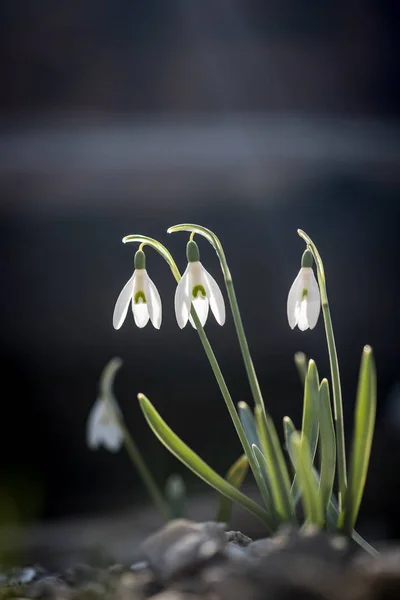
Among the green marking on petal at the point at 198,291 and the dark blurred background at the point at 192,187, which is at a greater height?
the dark blurred background at the point at 192,187

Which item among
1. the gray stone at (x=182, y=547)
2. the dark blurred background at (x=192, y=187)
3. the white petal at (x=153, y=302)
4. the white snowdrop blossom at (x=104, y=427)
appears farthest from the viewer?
the dark blurred background at (x=192, y=187)

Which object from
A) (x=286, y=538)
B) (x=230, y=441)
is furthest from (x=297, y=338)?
(x=286, y=538)

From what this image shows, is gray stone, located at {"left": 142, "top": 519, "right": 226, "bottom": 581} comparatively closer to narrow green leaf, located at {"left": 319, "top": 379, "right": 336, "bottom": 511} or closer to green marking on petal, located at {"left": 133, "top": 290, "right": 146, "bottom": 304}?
narrow green leaf, located at {"left": 319, "top": 379, "right": 336, "bottom": 511}

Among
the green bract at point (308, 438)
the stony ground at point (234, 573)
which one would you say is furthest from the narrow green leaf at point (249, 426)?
the stony ground at point (234, 573)

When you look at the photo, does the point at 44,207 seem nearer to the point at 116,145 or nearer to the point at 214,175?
the point at 116,145

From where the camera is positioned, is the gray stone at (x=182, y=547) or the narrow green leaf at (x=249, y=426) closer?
the gray stone at (x=182, y=547)

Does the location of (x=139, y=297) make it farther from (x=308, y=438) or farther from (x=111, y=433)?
(x=111, y=433)

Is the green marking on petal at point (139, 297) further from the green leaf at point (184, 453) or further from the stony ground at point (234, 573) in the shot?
the stony ground at point (234, 573)
